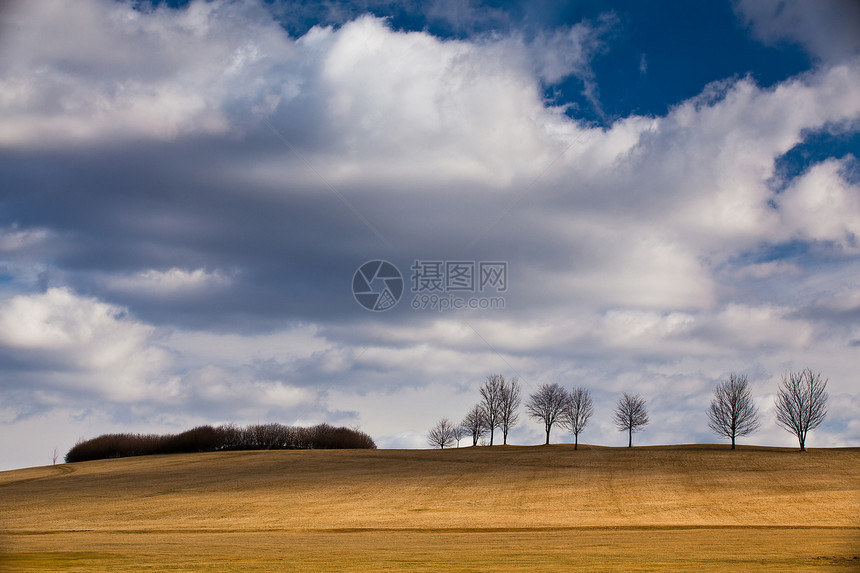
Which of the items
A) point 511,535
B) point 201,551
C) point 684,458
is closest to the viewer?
point 201,551

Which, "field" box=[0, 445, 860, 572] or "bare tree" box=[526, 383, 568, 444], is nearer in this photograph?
"field" box=[0, 445, 860, 572]

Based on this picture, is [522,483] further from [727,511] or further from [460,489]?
[727,511]

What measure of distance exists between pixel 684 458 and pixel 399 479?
3302 cm

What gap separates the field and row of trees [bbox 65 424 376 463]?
3179 centimetres

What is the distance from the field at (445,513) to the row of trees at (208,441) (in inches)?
1252

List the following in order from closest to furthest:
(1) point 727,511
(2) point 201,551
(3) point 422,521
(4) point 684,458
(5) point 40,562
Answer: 1. (5) point 40,562
2. (2) point 201,551
3. (3) point 422,521
4. (1) point 727,511
5. (4) point 684,458

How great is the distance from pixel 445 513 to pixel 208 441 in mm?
85940

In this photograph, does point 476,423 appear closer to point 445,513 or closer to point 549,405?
point 549,405

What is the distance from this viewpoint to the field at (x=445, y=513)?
22422 millimetres

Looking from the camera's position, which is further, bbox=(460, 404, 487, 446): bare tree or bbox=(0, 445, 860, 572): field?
bbox=(460, 404, 487, 446): bare tree

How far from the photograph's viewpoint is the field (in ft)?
73.6

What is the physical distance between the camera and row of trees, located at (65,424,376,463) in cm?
11612

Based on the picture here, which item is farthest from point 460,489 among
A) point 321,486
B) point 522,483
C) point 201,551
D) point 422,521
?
point 201,551

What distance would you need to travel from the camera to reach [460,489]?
53969 millimetres
